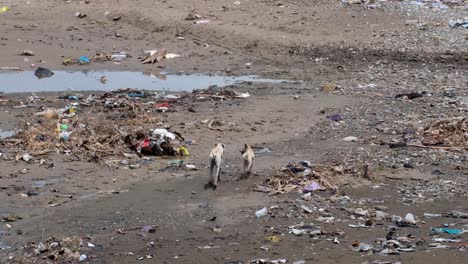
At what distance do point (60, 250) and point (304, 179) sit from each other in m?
2.33

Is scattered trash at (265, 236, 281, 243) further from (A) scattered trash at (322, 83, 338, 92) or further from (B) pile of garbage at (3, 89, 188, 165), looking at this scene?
(A) scattered trash at (322, 83, 338, 92)

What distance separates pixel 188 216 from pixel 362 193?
60.1 inches

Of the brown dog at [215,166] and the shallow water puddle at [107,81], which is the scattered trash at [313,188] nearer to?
the brown dog at [215,166]

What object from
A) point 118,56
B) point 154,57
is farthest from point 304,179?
point 118,56

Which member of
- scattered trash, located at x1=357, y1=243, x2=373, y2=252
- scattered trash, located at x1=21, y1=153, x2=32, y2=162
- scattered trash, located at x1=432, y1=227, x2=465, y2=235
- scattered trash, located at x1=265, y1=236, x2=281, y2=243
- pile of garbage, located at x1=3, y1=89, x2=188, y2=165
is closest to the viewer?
scattered trash, located at x1=357, y1=243, x2=373, y2=252

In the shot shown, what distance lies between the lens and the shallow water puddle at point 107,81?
1105cm

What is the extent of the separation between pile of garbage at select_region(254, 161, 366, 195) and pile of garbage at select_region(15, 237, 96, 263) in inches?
68.3

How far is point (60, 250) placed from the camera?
5.43 meters

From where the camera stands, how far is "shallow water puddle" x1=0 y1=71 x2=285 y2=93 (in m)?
11.1

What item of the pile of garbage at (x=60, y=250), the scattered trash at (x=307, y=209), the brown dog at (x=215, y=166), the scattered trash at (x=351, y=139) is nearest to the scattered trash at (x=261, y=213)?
the scattered trash at (x=307, y=209)

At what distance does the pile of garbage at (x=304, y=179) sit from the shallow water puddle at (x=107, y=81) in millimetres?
4287

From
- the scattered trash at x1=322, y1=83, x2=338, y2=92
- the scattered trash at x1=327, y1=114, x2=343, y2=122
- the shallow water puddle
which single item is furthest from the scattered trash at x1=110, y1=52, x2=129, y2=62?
the scattered trash at x1=327, y1=114, x2=343, y2=122

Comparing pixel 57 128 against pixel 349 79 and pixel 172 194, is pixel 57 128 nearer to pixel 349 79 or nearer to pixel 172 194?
pixel 172 194

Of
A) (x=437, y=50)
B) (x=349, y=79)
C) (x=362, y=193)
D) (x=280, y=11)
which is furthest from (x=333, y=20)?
(x=362, y=193)
